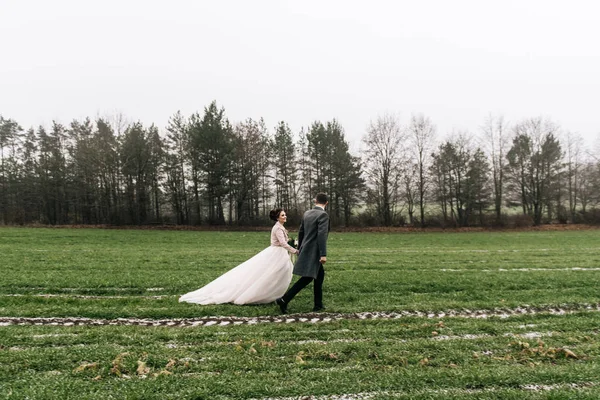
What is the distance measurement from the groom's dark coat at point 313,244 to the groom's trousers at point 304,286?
0.20m

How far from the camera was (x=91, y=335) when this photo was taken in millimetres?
6332

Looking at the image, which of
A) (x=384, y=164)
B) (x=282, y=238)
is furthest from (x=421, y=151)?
(x=282, y=238)

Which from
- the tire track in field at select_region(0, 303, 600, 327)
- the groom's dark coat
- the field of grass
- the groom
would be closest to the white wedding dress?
the field of grass

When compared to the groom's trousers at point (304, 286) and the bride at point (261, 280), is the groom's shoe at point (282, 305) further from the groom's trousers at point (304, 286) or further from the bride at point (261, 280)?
the bride at point (261, 280)

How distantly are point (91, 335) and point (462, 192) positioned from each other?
56316 millimetres

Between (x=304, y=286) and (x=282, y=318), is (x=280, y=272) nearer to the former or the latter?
(x=304, y=286)

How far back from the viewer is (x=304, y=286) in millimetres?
8391

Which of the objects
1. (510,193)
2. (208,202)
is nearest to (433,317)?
(208,202)

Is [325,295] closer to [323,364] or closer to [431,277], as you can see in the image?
[431,277]

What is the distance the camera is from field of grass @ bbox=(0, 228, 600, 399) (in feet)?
14.3

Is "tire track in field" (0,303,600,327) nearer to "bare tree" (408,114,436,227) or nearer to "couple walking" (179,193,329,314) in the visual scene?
"couple walking" (179,193,329,314)

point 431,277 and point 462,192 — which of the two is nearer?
point 431,277

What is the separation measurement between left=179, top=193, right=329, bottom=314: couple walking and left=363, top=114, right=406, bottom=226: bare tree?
1825 inches

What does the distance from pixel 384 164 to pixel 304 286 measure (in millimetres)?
49407
